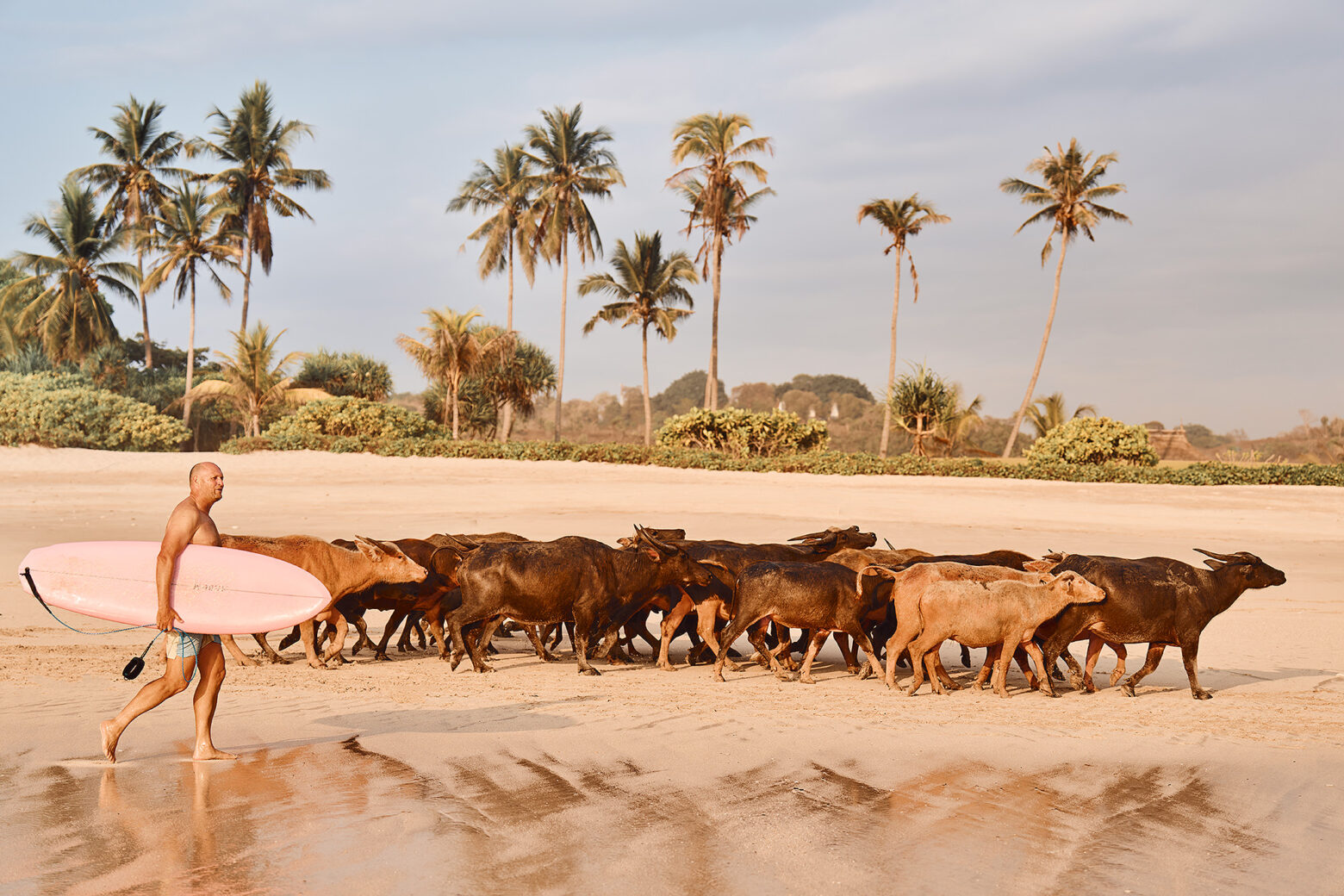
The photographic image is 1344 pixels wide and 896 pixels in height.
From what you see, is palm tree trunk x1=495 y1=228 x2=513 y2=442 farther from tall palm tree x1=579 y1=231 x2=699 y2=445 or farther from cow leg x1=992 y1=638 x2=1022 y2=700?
cow leg x1=992 y1=638 x2=1022 y2=700

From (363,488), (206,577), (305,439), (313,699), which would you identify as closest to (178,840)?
(206,577)

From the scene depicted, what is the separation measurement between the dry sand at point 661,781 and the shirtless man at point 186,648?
238 mm

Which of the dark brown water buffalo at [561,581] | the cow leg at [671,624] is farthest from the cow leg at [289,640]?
the cow leg at [671,624]

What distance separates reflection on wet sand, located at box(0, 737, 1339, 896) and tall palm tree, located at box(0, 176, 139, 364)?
161ft

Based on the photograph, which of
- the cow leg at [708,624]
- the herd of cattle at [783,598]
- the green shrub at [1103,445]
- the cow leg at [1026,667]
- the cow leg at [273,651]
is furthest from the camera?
the green shrub at [1103,445]

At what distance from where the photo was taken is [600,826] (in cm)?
557

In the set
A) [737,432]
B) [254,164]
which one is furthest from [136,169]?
[737,432]

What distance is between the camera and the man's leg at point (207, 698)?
6559 millimetres

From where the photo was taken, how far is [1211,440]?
89125 mm

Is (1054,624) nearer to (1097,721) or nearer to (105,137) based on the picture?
(1097,721)

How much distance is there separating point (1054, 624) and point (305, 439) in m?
29.6

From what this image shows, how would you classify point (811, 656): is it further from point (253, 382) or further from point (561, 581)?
point (253, 382)

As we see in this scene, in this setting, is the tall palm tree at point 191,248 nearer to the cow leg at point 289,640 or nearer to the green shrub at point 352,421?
the green shrub at point 352,421

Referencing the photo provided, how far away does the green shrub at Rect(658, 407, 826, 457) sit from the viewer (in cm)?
3806
